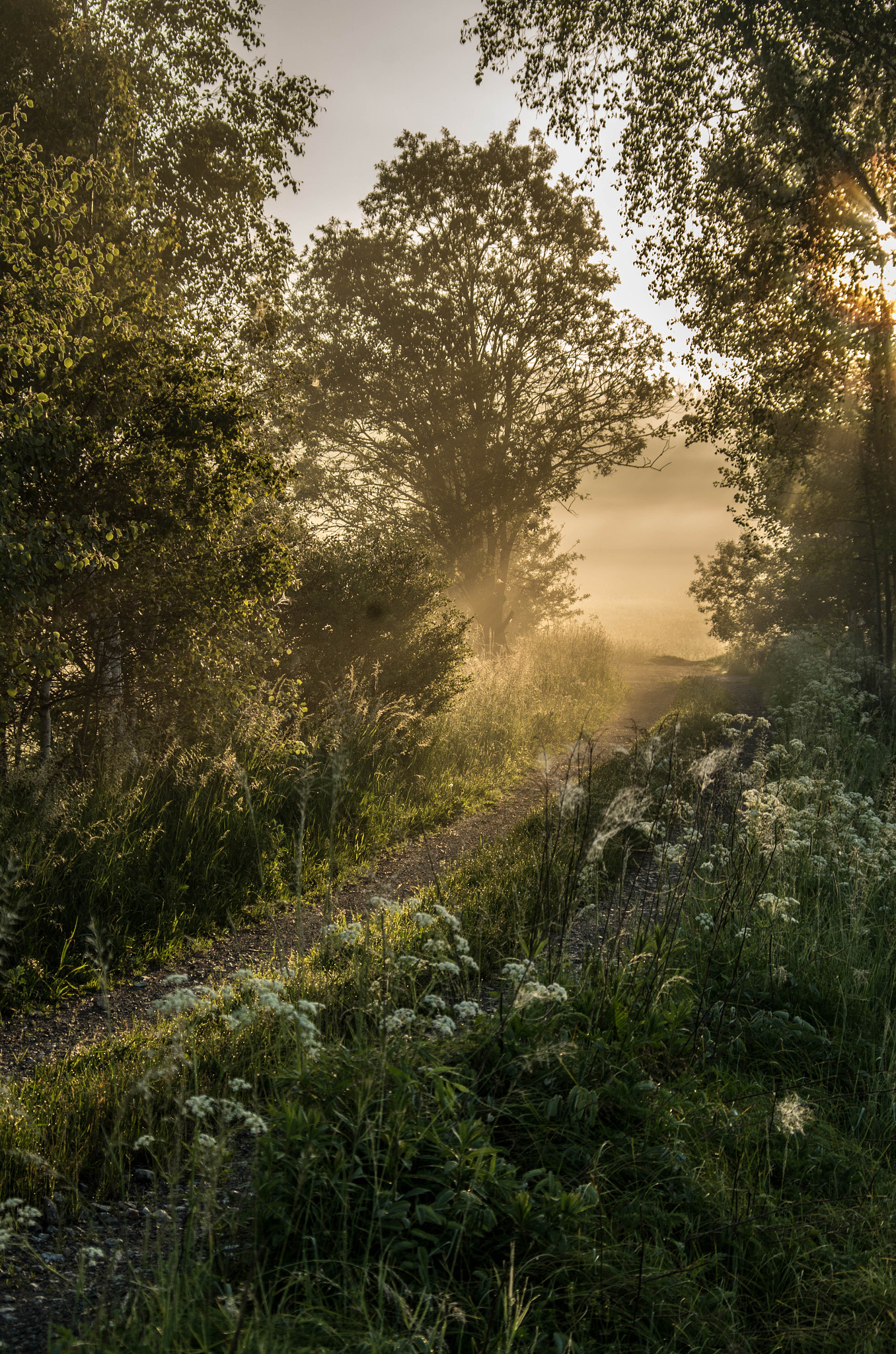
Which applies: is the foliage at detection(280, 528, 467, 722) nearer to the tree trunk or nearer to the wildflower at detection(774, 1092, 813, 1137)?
the tree trunk

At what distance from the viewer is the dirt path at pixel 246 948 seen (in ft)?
13.1

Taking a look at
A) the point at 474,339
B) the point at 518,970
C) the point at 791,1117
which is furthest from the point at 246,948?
the point at 474,339

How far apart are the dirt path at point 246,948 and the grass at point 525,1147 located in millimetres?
387

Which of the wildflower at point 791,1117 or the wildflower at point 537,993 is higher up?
the wildflower at point 537,993

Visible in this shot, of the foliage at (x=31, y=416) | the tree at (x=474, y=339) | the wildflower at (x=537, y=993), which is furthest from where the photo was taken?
the tree at (x=474, y=339)

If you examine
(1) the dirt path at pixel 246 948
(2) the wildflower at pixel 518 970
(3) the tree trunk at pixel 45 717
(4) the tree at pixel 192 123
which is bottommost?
(1) the dirt path at pixel 246 948

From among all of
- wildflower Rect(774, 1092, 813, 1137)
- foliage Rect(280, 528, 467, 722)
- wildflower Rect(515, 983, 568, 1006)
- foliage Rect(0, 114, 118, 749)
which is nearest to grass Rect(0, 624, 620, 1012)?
foliage Rect(280, 528, 467, 722)

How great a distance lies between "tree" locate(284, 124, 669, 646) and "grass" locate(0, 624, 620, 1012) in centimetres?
1321

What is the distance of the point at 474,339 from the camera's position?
20516 mm

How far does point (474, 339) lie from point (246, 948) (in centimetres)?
1891

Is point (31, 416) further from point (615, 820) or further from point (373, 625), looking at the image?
point (373, 625)

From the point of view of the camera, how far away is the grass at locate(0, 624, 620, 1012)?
476 cm

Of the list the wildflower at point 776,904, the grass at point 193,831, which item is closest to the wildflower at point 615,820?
the grass at point 193,831

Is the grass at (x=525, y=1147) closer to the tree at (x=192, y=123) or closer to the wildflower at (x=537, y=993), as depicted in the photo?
the wildflower at (x=537, y=993)
